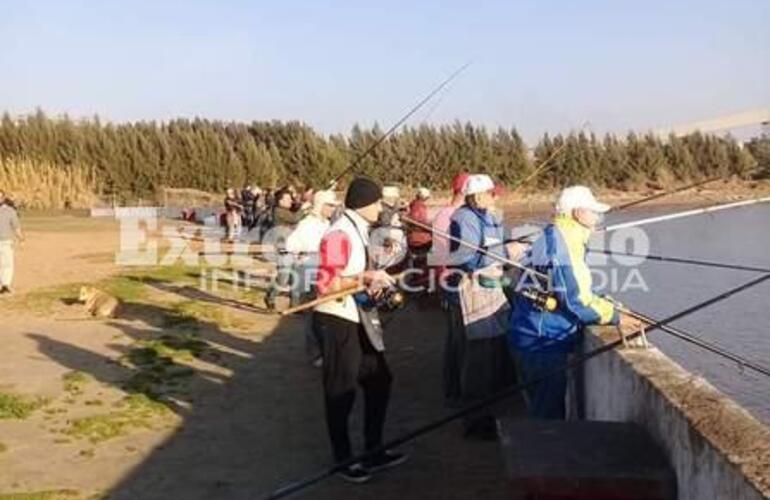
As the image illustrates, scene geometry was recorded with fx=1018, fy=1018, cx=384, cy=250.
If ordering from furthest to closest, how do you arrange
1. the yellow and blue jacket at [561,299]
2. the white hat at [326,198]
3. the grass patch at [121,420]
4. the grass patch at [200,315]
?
the grass patch at [200,315] < the white hat at [326,198] < the grass patch at [121,420] < the yellow and blue jacket at [561,299]

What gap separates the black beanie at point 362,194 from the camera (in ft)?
19.6

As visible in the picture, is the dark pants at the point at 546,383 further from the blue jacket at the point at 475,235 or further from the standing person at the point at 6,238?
the standing person at the point at 6,238

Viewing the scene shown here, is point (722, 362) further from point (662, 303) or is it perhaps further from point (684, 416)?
point (684, 416)

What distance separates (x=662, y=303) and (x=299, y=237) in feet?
20.7

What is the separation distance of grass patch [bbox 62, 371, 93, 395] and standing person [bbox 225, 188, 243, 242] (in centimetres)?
1956

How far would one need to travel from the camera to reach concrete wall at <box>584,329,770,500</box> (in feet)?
11.4

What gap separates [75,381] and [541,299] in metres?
5.10

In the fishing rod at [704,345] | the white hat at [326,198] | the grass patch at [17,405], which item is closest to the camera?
the fishing rod at [704,345]

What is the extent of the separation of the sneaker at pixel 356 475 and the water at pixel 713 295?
433 cm

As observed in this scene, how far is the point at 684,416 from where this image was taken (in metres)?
4.05

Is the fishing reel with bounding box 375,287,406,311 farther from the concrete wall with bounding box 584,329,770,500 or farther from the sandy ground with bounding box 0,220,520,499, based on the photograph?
the concrete wall with bounding box 584,329,770,500

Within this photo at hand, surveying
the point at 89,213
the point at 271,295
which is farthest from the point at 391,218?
the point at 89,213

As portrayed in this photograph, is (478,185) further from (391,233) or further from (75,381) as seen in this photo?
(75,381)

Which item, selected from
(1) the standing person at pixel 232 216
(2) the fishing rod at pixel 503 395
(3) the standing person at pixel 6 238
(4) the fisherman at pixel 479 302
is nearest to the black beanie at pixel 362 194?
(4) the fisherman at pixel 479 302
